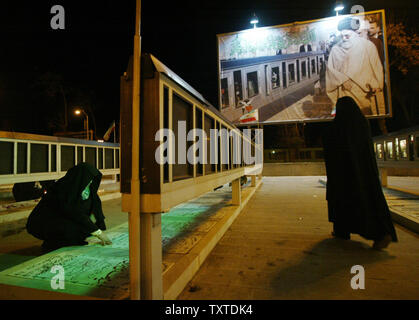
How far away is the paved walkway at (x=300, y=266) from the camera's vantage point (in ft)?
6.56

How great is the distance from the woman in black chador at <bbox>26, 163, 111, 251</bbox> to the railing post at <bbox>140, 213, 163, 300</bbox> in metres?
1.66

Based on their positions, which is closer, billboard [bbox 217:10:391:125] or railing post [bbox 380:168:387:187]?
railing post [bbox 380:168:387:187]

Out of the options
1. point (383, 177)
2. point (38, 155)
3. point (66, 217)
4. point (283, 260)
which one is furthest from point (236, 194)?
point (383, 177)

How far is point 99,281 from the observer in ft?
6.49

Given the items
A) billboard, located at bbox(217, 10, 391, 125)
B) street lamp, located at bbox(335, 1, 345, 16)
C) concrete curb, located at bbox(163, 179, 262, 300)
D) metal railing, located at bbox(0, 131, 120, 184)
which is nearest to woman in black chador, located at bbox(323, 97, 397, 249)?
concrete curb, located at bbox(163, 179, 262, 300)

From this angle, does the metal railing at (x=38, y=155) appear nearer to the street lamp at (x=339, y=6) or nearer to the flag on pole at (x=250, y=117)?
the flag on pole at (x=250, y=117)

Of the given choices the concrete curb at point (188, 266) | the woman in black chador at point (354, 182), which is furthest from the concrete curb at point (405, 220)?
the concrete curb at point (188, 266)

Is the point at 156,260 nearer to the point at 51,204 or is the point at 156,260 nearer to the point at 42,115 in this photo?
the point at 51,204

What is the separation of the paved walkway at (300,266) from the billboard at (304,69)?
342 inches

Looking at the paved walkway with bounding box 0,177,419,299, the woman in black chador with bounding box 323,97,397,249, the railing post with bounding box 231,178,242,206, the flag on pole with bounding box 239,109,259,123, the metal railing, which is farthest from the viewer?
the flag on pole with bounding box 239,109,259,123

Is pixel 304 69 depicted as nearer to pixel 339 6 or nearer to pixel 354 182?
pixel 339 6

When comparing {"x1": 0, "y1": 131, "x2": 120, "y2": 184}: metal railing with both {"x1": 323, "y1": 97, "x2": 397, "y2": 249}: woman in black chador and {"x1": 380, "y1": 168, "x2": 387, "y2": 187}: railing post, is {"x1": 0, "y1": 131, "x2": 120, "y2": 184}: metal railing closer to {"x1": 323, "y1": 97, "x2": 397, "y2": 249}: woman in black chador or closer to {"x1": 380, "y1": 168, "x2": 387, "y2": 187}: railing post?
{"x1": 323, "y1": 97, "x2": 397, "y2": 249}: woman in black chador

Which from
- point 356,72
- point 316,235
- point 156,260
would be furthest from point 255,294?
point 356,72

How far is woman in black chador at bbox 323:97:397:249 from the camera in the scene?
2889mm
